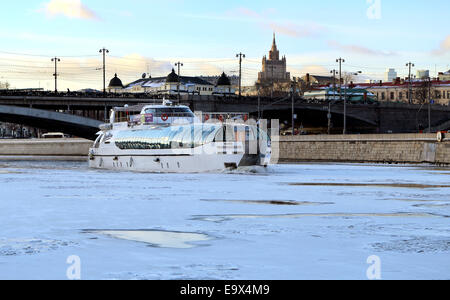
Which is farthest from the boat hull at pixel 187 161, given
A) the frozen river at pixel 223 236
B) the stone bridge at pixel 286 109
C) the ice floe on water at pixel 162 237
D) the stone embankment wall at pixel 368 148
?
the stone bridge at pixel 286 109

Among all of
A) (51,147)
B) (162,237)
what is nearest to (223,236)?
(162,237)

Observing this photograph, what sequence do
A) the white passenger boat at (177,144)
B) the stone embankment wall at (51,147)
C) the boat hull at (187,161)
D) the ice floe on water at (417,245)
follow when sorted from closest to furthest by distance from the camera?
the ice floe on water at (417,245)
the boat hull at (187,161)
the white passenger boat at (177,144)
the stone embankment wall at (51,147)

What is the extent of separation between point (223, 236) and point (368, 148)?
201 feet

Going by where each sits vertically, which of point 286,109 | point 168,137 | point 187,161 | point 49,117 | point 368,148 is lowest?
point 187,161

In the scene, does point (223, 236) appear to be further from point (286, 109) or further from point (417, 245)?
point (286, 109)

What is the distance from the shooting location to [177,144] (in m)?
52.5

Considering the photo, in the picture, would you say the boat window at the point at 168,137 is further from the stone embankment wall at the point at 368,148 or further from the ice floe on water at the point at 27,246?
the ice floe on water at the point at 27,246

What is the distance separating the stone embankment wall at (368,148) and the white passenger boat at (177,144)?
19980 millimetres

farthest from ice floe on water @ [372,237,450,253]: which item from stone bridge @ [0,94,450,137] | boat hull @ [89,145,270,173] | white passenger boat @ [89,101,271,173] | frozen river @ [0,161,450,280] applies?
stone bridge @ [0,94,450,137]

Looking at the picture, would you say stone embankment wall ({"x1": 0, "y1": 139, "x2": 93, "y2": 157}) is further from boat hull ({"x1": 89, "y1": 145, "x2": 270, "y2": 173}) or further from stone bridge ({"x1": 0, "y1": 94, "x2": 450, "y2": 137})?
boat hull ({"x1": 89, "y1": 145, "x2": 270, "y2": 173})

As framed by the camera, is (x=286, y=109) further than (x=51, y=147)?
Yes

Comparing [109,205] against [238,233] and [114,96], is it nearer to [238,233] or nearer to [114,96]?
[238,233]

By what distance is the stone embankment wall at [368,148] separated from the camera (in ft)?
221
